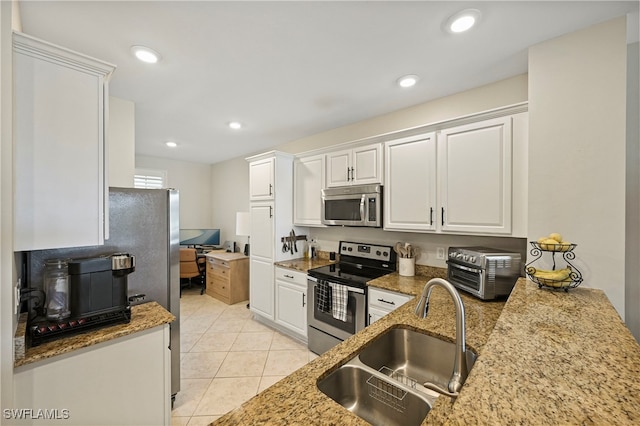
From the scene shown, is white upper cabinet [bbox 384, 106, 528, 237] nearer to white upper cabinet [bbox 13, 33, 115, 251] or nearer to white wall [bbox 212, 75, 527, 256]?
white wall [bbox 212, 75, 527, 256]

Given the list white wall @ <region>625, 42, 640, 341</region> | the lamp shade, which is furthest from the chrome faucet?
the lamp shade

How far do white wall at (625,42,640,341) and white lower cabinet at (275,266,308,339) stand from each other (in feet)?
→ 8.45

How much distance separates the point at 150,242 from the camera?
196 centimetres

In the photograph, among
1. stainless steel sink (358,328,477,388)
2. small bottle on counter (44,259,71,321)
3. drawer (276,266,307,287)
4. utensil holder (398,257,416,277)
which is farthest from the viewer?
drawer (276,266,307,287)

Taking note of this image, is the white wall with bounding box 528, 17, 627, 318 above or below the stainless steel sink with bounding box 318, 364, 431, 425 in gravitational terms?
above

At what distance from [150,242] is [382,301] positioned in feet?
6.37

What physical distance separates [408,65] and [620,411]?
7.05 ft

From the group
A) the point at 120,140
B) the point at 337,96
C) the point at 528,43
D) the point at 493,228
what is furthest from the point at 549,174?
the point at 120,140

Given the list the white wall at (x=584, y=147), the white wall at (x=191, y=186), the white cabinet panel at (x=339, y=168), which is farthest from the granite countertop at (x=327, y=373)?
the white wall at (x=191, y=186)

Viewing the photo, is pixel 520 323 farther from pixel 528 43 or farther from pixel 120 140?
pixel 120 140

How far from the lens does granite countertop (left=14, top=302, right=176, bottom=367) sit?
1225mm

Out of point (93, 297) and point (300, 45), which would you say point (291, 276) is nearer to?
point (93, 297)

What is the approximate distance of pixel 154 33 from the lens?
66.7 inches

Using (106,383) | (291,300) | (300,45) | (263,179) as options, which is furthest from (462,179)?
(106,383)
